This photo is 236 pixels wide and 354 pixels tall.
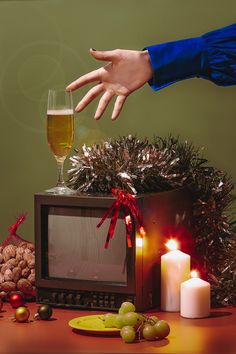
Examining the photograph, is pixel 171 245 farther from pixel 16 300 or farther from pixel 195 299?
pixel 16 300

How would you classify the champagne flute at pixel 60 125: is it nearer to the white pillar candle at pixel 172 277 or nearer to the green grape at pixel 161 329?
the white pillar candle at pixel 172 277

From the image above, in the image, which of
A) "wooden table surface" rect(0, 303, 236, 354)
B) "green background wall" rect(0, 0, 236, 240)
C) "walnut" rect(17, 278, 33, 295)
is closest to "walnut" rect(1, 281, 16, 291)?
"walnut" rect(17, 278, 33, 295)

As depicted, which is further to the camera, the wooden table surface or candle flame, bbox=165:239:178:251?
candle flame, bbox=165:239:178:251

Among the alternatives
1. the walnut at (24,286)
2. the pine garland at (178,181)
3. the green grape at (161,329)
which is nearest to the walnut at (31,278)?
the walnut at (24,286)

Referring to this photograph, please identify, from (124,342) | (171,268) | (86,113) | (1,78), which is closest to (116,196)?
(171,268)

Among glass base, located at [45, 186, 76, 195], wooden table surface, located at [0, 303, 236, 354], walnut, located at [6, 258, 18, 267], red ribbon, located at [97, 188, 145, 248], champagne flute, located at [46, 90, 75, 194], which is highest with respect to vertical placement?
champagne flute, located at [46, 90, 75, 194]

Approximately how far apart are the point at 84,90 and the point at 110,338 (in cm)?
136

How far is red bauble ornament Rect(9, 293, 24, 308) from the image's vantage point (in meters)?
2.23

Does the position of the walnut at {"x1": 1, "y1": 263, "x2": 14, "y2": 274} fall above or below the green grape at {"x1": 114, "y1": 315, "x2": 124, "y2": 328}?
above

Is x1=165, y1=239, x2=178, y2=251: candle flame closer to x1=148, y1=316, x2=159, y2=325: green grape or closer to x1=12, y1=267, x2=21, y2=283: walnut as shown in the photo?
x1=148, y1=316, x2=159, y2=325: green grape

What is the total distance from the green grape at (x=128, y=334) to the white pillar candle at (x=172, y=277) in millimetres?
289

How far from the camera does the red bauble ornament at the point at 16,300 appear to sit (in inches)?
87.7

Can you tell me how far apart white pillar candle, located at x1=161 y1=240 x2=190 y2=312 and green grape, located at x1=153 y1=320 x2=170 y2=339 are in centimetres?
25

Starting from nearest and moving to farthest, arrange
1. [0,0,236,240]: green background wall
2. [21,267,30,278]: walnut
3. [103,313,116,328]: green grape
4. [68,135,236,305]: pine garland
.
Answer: [103,313,116,328]: green grape → [68,135,236,305]: pine garland → [21,267,30,278]: walnut → [0,0,236,240]: green background wall
